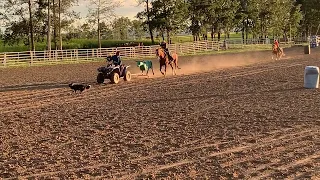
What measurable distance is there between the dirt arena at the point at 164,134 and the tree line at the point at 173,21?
112 feet

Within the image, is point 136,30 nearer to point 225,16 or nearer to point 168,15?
point 225,16

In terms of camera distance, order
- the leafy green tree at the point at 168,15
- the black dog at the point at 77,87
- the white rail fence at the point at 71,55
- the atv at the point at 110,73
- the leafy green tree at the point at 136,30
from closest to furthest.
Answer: the black dog at the point at 77,87, the atv at the point at 110,73, the white rail fence at the point at 71,55, the leafy green tree at the point at 168,15, the leafy green tree at the point at 136,30

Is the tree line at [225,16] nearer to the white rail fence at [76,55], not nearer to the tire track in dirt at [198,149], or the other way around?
the white rail fence at [76,55]

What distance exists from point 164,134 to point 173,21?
51.1 metres

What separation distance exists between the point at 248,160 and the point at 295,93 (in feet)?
26.6

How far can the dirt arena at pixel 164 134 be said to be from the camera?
6309 millimetres

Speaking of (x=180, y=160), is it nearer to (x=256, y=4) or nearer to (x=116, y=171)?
(x=116, y=171)

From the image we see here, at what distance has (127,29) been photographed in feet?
312

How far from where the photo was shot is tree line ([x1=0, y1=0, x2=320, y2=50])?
164ft

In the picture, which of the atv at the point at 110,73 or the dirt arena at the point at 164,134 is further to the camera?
the atv at the point at 110,73

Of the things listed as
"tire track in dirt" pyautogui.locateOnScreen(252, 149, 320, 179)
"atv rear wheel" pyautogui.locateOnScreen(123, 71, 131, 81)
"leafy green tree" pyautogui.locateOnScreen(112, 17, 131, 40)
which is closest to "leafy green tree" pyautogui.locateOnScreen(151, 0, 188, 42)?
"leafy green tree" pyautogui.locateOnScreen(112, 17, 131, 40)

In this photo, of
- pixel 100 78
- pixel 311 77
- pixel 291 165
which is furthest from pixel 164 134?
pixel 100 78

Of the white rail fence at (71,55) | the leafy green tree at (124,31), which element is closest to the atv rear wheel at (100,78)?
the white rail fence at (71,55)

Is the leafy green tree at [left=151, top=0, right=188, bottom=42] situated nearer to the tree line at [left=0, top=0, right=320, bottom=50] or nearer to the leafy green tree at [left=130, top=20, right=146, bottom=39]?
the tree line at [left=0, top=0, right=320, bottom=50]
